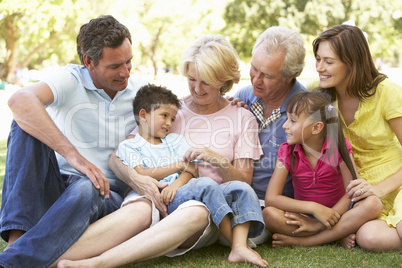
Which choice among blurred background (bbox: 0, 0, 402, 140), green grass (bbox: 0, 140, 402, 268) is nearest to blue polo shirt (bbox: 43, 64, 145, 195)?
green grass (bbox: 0, 140, 402, 268)

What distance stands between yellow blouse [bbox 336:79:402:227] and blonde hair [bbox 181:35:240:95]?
0.93m

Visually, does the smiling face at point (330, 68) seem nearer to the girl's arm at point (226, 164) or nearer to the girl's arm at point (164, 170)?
the girl's arm at point (226, 164)

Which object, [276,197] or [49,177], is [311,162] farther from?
[49,177]

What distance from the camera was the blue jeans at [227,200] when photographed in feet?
8.73

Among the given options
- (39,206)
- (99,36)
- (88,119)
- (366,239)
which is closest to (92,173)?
(39,206)

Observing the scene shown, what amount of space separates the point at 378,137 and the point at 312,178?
58 cm

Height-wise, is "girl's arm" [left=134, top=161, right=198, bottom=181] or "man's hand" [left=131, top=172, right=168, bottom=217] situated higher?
"girl's arm" [left=134, top=161, right=198, bottom=181]

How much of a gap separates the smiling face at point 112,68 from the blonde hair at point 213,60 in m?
0.42

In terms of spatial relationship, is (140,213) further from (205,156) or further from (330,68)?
(330,68)

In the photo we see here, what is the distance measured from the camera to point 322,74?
3.21 meters

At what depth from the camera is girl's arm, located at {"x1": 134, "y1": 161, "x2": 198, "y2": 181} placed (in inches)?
117

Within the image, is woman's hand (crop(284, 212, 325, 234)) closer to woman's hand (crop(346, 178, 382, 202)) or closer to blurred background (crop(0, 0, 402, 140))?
woman's hand (crop(346, 178, 382, 202))

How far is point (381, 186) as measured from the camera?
302 cm

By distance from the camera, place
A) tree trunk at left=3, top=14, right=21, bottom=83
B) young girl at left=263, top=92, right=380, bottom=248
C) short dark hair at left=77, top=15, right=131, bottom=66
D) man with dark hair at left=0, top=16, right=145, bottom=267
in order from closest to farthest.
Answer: man with dark hair at left=0, top=16, right=145, bottom=267
young girl at left=263, top=92, right=380, bottom=248
short dark hair at left=77, top=15, right=131, bottom=66
tree trunk at left=3, top=14, right=21, bottom=83
